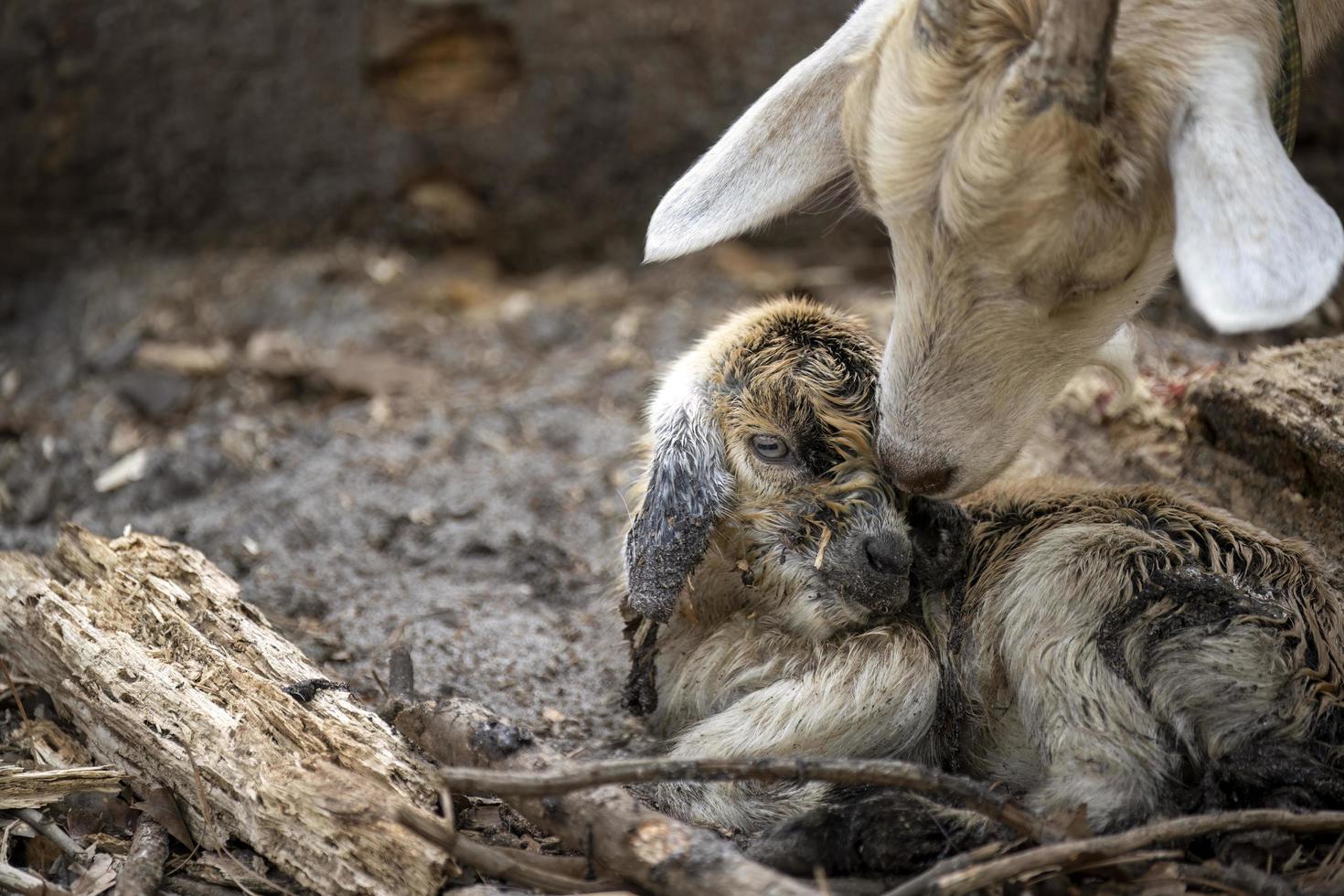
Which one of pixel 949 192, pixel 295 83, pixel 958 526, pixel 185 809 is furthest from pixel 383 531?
pixel 295 83

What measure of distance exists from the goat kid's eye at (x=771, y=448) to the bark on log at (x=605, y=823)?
1.01m

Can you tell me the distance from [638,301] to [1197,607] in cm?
393

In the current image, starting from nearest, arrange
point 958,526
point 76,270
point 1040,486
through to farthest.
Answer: point 958,526, point 1040,486, point 76,270

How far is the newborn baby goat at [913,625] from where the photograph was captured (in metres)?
2.83

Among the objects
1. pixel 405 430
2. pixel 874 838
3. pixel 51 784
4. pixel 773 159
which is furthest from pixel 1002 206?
pixel 405 430

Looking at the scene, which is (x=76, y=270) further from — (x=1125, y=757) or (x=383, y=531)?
(x=1125, y=757)

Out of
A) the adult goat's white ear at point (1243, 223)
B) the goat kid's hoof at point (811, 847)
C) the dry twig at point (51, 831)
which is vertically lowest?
the dry twig at point (51, 831)

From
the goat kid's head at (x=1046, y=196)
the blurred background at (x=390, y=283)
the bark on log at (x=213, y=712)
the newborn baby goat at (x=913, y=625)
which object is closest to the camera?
the goat kid's head at (x=1046, y=196)

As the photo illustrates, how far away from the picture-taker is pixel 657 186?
22.1 feet

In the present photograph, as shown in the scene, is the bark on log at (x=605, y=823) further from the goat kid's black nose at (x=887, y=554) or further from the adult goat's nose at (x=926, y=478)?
the adult goat's nose at (x=926, y=478)

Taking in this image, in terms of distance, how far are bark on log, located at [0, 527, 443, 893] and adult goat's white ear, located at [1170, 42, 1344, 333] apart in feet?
6.28

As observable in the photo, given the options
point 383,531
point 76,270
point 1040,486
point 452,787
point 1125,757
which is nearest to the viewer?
point 452,787

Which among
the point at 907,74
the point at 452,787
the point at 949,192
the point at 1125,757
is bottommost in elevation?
the point at 1125,757

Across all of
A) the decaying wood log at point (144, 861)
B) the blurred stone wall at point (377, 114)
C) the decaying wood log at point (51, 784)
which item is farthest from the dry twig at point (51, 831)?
the blurred stone wall at point (377, 114)
